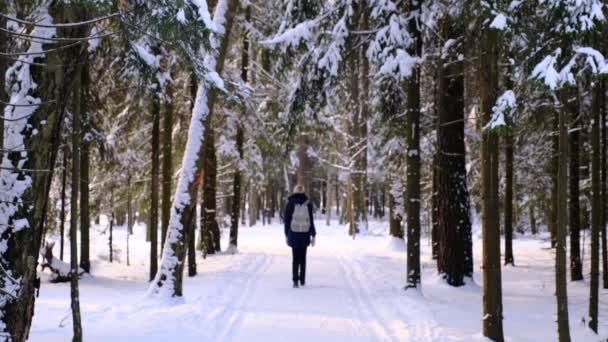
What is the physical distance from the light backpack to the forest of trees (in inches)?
68.4

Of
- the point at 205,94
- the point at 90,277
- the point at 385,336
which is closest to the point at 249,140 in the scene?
the point at 90,277

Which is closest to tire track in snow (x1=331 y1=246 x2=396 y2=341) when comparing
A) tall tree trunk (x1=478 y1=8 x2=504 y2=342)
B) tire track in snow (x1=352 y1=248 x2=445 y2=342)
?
tire track in snow (x1=352 y1=248 x2=445 y2=342)

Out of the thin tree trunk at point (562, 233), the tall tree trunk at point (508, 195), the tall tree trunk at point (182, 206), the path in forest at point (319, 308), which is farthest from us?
the tall tree trunk at point (508, 195)

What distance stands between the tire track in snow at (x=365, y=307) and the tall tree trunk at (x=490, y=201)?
1287mm

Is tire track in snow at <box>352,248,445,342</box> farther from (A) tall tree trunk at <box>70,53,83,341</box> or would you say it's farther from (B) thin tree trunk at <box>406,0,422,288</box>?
(A) tall tree trunk at <box>70,53,83,341</box>

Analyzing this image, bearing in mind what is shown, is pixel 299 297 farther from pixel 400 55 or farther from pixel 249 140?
pixel 249 140

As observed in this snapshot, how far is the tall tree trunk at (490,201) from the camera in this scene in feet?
20.5

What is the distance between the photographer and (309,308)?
28.1ft

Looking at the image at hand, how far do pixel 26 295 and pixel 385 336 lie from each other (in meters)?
→ 4.15

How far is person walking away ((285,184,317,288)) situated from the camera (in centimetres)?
1090

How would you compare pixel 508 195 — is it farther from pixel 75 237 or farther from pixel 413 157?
pixel 75 237

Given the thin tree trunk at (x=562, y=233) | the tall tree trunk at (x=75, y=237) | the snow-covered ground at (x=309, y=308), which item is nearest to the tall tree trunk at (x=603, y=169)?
the snow-covered ground at (x=309, y=308)

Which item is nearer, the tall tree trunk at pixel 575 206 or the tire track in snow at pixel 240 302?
the tire track in snow at pixel 240 302

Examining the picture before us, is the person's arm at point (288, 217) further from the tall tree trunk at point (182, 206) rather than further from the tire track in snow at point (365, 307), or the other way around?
the tall tree trunk at point (182, 206)
